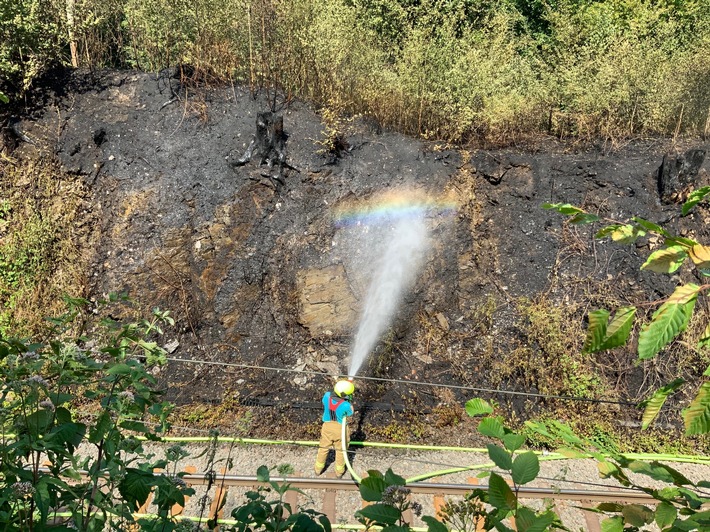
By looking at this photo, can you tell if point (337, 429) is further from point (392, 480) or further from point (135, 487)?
point (392, 480)

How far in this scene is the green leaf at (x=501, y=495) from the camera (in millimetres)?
1410

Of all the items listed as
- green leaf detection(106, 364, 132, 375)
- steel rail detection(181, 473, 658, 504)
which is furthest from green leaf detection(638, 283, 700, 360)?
steel rail detection(181, 473, 658, 504)

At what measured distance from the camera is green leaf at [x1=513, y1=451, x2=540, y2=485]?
145 centimetres

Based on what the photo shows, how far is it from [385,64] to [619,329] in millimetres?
9900

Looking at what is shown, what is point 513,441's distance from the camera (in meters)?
1.59

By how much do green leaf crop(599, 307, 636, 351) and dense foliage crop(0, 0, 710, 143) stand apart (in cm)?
865

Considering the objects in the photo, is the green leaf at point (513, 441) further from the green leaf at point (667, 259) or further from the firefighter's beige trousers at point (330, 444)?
the firefighter's beige trousers at point (330, 444)

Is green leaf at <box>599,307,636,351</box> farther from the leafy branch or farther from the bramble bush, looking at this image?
the bramble bush

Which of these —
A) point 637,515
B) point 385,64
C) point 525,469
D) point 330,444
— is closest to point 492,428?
point 525,469

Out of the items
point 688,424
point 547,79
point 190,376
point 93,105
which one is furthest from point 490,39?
point 688,424

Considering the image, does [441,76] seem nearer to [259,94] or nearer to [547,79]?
[547,79]

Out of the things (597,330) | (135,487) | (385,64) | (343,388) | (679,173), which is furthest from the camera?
(385,64)

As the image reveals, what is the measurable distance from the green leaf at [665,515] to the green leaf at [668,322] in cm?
41

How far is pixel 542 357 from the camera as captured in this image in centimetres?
840
